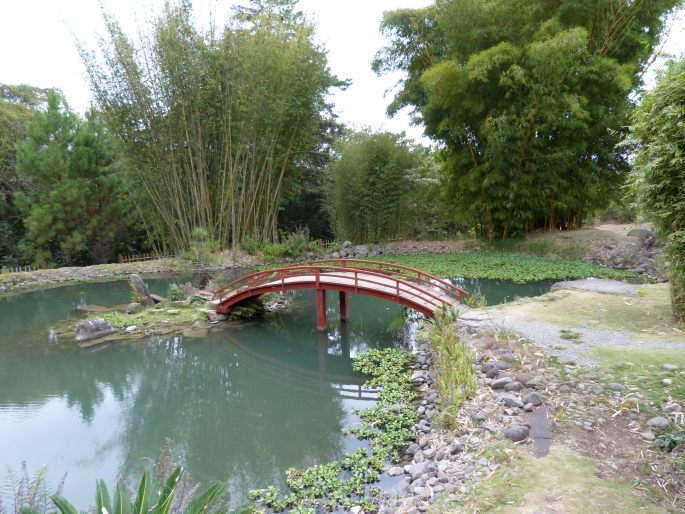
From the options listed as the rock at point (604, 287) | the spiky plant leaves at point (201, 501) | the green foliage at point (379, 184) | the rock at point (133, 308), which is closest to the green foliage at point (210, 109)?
the green foliage at point (379, 184)

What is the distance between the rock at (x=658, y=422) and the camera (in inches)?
132

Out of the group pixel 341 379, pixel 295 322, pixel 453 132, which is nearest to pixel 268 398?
pixel 341 379

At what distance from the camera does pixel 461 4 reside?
41.5 feet

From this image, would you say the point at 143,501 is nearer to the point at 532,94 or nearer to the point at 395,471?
the point at 395,471

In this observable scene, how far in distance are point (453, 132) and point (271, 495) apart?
1250cm

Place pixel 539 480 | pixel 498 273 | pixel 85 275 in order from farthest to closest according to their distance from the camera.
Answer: pixel 85 275, pixel 498 273, pixel 539 480

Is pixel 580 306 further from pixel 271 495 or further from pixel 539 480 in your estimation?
pixel 271 495

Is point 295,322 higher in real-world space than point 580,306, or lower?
lower

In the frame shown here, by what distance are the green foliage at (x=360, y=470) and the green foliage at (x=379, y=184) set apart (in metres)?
11.7

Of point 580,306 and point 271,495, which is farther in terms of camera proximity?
point 580,306

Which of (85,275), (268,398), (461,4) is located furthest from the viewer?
(85,275)

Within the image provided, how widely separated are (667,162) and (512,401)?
10.4 ft

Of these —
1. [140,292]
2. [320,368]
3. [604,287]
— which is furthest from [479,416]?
[140,292]

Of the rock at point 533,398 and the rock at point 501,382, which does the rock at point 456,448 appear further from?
the rock at point 501,382
